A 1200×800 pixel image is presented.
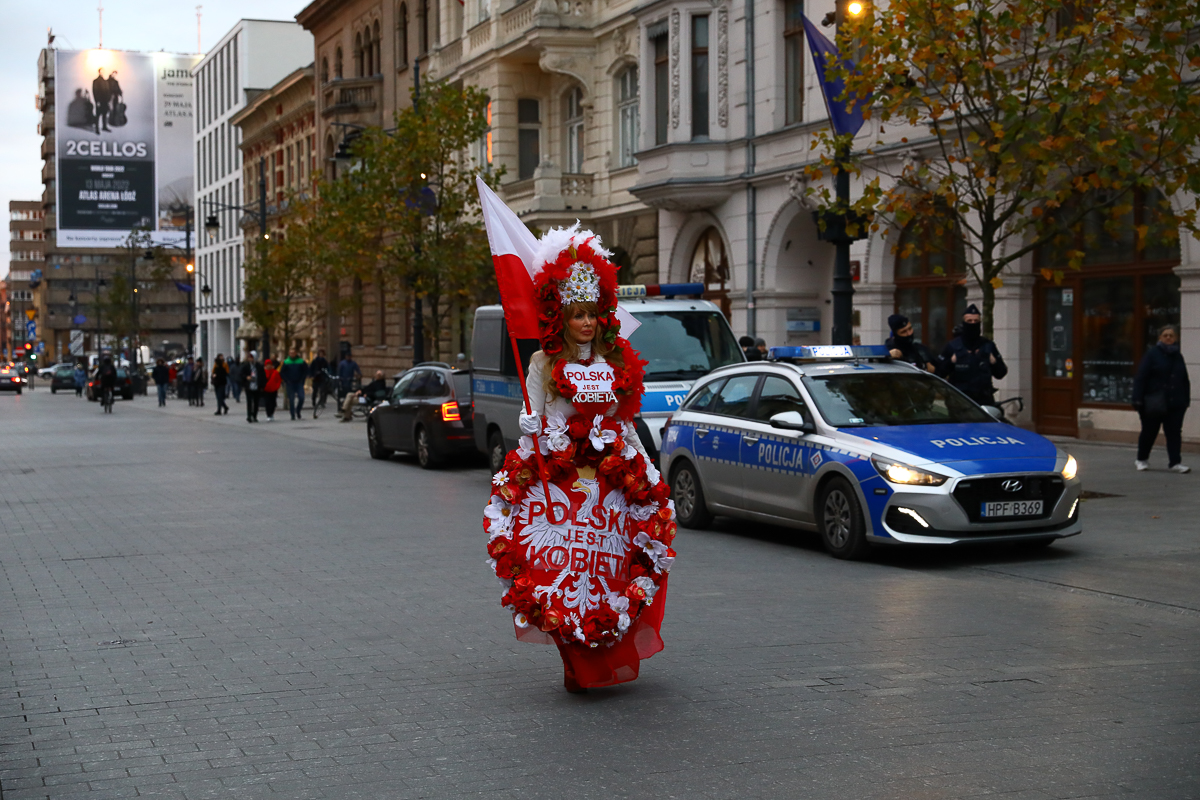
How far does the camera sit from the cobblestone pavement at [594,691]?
5.54 meters

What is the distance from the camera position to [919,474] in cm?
1084

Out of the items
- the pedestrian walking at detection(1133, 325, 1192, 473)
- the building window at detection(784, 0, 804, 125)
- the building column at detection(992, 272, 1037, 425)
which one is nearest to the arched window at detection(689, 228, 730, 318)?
the building window at detection(784, 0, 804, 125)

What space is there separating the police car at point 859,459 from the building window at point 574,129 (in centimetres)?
2380

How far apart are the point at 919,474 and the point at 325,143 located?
51.4 meters

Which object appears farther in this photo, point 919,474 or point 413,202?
point 413,202

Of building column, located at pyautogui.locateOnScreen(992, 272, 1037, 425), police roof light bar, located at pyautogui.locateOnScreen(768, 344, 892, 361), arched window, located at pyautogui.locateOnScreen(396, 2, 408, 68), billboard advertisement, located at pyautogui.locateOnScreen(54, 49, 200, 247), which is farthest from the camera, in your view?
billboard advertisement, located at pyautogui.locateOnScreen(54, 49, 200, 247)

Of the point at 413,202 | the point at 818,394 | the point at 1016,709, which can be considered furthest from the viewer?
the point at 413,202

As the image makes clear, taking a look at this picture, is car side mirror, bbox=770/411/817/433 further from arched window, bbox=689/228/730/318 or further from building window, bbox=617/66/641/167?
building window, bbox=617/66/641/167

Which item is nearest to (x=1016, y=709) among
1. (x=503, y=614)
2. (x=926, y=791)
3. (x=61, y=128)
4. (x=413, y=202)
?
(x=926, y=791)

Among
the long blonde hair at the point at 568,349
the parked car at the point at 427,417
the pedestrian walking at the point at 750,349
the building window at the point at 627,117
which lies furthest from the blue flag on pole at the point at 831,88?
the building window at the point at 627,117

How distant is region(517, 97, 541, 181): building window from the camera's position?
3869cm

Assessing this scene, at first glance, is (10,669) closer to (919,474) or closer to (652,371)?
(919,474)

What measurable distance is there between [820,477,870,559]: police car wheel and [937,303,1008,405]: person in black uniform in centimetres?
464

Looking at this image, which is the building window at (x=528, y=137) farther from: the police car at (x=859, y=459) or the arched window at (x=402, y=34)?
the police car at (x=859, y=459)
